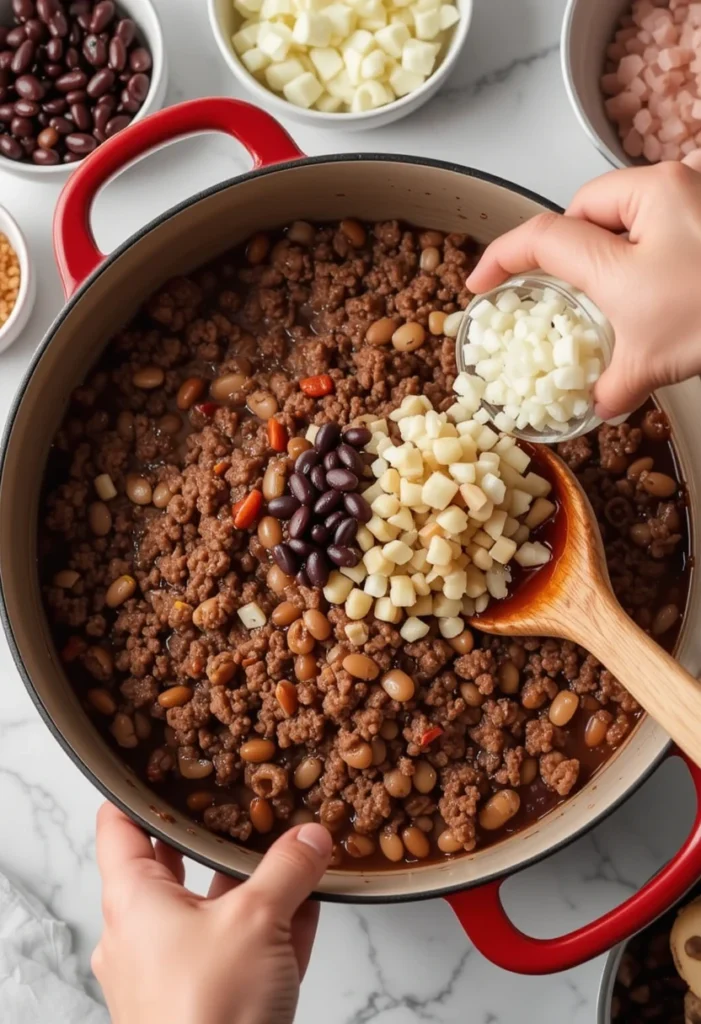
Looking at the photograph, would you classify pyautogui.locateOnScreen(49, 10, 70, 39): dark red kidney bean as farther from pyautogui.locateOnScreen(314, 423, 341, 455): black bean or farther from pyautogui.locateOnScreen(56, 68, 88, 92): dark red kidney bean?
pyautogui.locateOnScreen(314, 423, 341, 455): black bean

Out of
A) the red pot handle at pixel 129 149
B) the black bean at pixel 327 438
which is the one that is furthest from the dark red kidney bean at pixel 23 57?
the black bean at pixel 327 438

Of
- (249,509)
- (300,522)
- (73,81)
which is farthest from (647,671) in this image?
(73,81)

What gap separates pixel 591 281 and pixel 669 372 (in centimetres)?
20

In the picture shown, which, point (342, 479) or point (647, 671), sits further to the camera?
point (342, 479)

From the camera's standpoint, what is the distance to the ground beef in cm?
213

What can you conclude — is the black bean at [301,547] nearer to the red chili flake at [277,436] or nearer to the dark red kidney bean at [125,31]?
the red chili flake at [277,436]

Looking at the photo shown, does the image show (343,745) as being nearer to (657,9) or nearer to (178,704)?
(178,704)

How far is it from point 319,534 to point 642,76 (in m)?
1.27

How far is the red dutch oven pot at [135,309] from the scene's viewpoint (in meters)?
1.94

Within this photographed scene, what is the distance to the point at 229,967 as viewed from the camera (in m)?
1.64

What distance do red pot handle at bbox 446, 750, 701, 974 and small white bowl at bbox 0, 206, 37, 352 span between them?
4.89ft

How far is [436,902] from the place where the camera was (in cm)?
234

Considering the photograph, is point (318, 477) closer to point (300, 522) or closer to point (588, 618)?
point (300, 522)

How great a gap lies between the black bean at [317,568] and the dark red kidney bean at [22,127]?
119cm
